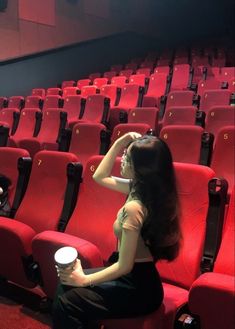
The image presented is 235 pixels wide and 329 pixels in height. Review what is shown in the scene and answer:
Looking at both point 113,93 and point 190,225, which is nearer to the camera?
point 190,225

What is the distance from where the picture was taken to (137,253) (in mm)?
650

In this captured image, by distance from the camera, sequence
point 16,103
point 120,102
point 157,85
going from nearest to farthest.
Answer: point 120,102 → point 16,103 → point 157,85

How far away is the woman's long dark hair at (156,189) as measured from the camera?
62 cm

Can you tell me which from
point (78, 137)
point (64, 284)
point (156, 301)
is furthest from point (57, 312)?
point (78, 137)

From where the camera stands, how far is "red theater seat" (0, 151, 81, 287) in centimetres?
92

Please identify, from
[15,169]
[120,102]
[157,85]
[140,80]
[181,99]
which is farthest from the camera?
[140,80]

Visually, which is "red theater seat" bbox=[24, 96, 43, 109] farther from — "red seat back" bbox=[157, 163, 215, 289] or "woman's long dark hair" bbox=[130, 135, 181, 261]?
"woman's long dark hair" bbox=[130, 135, 181, 261]

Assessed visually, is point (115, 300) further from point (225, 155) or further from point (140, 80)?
point (140, 80)

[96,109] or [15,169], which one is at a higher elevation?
[96,109]

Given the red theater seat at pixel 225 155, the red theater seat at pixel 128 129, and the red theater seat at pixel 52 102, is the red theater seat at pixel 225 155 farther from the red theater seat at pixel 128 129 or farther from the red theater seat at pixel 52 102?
the red theater seat at pixel 52 102

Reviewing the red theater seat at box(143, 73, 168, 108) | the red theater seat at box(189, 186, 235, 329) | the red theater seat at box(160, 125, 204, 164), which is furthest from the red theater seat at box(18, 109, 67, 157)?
the red theater seat at box(189, 186, 235, 329)

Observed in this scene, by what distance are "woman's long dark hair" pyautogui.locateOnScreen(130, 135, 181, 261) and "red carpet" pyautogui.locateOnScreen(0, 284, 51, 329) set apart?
393mm

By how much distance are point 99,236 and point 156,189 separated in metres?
0.35

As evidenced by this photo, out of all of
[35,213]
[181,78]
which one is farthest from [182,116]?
[181,78]
